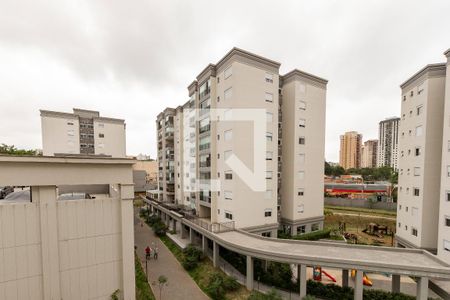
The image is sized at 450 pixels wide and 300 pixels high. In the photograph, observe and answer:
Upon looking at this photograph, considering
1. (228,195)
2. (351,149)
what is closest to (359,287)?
(228,195)

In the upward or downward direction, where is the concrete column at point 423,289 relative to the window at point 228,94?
downward

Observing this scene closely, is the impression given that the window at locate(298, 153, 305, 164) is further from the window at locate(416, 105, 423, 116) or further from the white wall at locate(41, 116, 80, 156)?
the white wall at locate(41, 116, 80, 156)

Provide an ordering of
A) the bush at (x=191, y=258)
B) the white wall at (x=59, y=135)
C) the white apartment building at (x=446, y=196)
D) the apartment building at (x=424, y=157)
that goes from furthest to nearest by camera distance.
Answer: the white wall at (x=59, y=135) → the apartment building at (x=424, y=157) → the bush at (x=191, y=258) → the white apartment building at (x=446, y=196)

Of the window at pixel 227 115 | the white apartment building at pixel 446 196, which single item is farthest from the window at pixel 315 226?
the window at pixel 227 115

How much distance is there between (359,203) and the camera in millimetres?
51656

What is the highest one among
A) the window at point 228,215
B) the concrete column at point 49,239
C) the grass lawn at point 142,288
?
the concrete column at point 49,239

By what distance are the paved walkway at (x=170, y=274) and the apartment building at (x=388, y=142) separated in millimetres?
113723

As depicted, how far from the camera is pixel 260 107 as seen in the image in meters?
24.3

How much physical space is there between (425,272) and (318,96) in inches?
913

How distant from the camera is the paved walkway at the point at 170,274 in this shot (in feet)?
54.5

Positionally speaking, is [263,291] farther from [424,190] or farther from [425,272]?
[424,190]

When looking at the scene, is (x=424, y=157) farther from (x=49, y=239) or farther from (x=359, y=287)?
(x=49, y=239)

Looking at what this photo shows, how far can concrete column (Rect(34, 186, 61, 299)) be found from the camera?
9.15 m

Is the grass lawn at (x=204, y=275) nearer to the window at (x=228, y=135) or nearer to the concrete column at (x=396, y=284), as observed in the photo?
the concrete column at (x=396, y=284)
